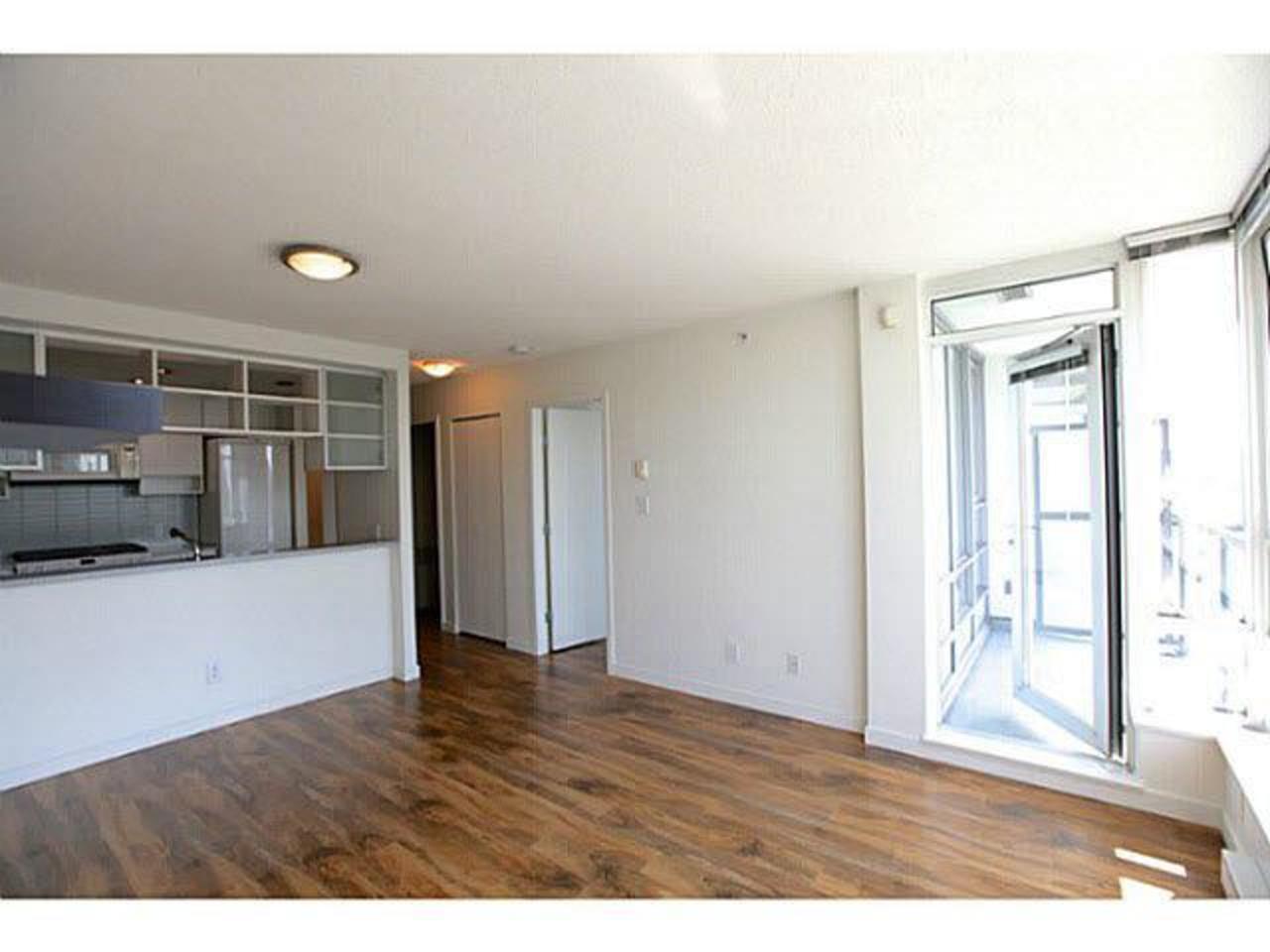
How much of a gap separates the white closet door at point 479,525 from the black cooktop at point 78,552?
7.23 ft

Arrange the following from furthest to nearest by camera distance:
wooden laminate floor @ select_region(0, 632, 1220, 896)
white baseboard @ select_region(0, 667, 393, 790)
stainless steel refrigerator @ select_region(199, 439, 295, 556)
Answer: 1. stainless steel refrigerator @ select_region(199, 439, 295, 556)
2. white baseboard @ select_region(0, 667, 393, 790)
3. wooden laminate floor @ select_region(0, 632, 1220, 896)

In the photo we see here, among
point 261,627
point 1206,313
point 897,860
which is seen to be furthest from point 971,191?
point 261,627

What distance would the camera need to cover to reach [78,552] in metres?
3.88

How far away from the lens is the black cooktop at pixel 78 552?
12.2ft

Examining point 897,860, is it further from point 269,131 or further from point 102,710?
point 102,710

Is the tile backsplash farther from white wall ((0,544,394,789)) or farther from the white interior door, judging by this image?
the white interior door

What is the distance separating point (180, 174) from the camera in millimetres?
1737

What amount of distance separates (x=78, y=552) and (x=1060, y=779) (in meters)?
5.56

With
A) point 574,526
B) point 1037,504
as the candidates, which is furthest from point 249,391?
point 1037,504

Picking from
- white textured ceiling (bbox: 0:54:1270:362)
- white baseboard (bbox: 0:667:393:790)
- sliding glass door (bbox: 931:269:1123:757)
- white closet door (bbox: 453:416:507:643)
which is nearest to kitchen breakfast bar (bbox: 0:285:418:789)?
white baseboard (bbox: 0:667:393:790)

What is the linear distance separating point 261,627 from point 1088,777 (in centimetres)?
418

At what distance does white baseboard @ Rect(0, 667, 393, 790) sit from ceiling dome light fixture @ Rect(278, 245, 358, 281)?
8.17 feet

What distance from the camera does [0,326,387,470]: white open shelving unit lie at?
3.33 metres

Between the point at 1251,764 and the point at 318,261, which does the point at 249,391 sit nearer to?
the point at 318,261
